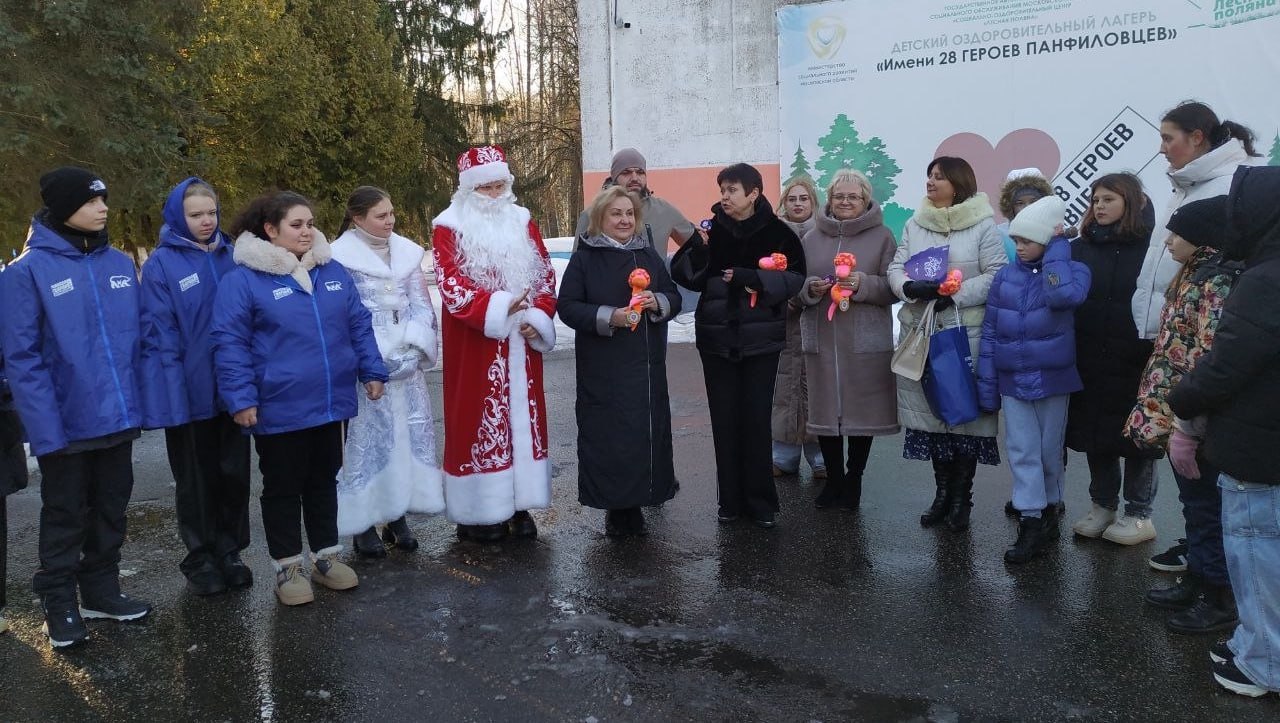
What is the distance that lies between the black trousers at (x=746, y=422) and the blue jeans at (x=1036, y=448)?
1.27 m

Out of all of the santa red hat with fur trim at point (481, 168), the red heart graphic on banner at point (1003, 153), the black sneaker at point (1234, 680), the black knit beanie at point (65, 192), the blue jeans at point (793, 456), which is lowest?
the black sneaker at point (1234, 680)

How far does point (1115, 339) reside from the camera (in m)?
4.69

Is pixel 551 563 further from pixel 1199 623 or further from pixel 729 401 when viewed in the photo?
pixel 1199 623

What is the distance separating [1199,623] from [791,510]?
2.31m

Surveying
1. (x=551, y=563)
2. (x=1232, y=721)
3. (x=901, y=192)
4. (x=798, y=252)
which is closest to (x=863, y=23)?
(x=901, y=192)

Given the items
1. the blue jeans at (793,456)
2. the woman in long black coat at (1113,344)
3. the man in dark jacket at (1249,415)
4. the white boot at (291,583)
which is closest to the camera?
the man in dark jacket at (1249,415)

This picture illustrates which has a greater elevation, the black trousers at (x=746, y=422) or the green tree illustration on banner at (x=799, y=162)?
the green tree illustration on banner at (x=799, y=162)

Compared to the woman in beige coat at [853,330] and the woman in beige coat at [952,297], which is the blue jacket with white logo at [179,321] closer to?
the woman in beige coat at [853,330]

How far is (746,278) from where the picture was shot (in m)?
5.07

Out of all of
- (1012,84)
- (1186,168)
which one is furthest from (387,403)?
(1012,84)

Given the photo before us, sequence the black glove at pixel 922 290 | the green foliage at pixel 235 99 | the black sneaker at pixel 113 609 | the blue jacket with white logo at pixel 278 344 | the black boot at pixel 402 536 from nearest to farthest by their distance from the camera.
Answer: the blue jacket with white logo at pixel 278 344
the black sneaker at pixel 113 609
the black glove at pixel 922 290
the black boot at pixel 402 536
the green foliage at pixel 235 99

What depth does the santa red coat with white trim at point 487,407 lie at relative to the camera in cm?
507

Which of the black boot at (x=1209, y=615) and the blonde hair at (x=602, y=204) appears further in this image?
the blonde hair at (x=602, y=204)

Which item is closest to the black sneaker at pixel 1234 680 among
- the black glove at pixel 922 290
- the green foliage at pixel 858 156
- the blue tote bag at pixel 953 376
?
the blue tote bag at pixel 953 376
